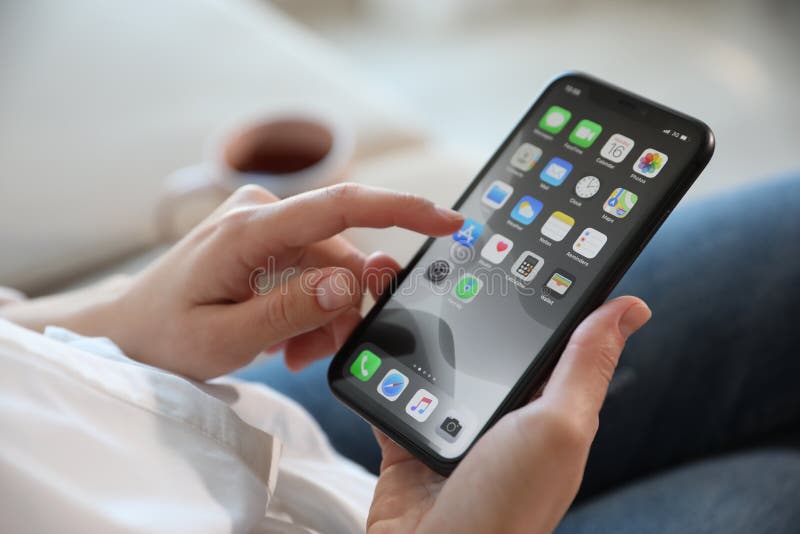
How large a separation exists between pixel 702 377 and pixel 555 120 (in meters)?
0.28

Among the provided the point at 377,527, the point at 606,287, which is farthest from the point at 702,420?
the point at 377,527

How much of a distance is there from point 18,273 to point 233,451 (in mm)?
571

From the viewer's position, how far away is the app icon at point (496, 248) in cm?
55

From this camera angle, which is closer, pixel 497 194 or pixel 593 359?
pixel 593 359

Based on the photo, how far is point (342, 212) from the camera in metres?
0.51

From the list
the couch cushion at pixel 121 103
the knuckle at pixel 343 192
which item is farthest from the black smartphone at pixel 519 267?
the couch cushion at pixel 121 103

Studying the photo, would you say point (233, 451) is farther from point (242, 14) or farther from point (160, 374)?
point (242, 14)

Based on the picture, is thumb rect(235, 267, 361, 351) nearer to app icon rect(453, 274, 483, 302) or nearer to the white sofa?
app icon rect(453, 274, 483, 302)

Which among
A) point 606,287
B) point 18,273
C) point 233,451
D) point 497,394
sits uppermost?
point 606,287

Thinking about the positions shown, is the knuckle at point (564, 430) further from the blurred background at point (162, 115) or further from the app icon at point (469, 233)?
the blurred background at point (162, 115)

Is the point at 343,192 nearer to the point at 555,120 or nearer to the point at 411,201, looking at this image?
the point at 411,201

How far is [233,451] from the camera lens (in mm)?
443

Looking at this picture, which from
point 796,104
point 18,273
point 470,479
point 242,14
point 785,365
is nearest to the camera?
point 470,479

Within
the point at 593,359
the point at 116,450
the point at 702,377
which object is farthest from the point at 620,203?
the point at 116,450
